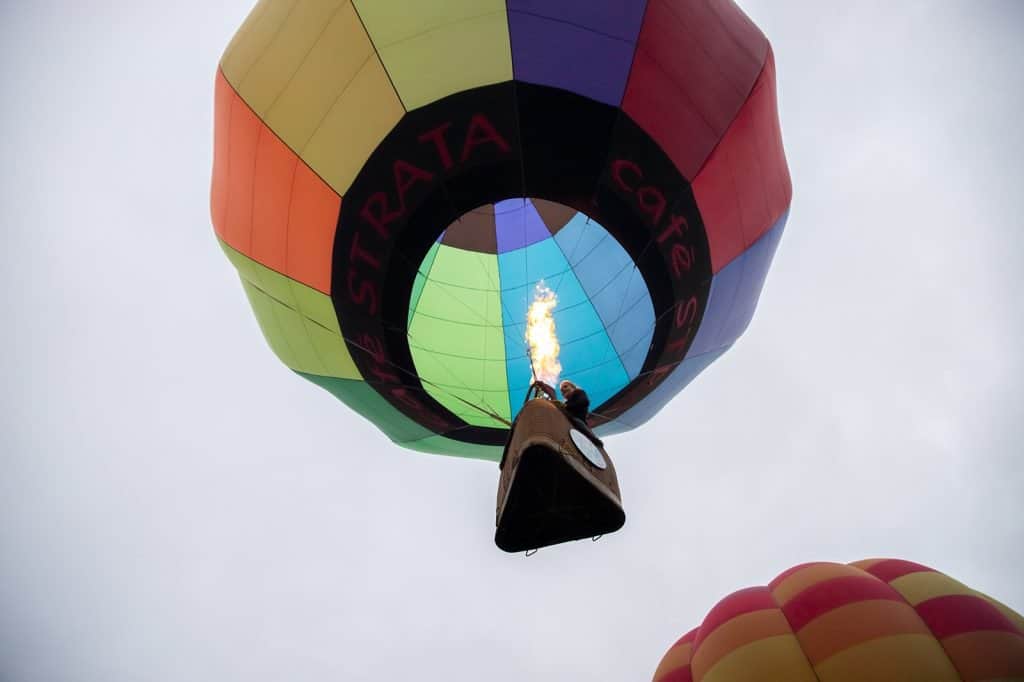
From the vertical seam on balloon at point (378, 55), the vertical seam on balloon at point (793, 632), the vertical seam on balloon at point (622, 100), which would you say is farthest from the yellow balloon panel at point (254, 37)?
→ the vertical seam on balloon at point (793, 632)

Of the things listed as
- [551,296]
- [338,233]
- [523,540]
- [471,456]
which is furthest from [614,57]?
[471,456]

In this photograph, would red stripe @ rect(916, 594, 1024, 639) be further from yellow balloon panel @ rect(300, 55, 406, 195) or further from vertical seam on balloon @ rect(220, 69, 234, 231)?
vertical seam on balloon @ rect(220, 69, 234, 231)

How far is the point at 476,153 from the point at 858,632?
3482 millimetres

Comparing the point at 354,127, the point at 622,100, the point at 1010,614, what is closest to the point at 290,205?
the point at 354,127

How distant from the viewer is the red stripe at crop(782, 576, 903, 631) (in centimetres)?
405

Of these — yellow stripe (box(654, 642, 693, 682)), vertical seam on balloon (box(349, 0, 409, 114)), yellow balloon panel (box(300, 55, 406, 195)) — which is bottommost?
yellow stripe (box(654, 642, 693, 682))

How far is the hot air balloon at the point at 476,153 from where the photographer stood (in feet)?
11.2

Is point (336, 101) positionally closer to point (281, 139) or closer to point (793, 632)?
point (281, 139)

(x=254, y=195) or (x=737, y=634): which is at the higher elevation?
(x=254, y=195)

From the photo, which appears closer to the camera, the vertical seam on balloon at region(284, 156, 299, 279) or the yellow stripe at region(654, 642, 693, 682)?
the vertical seam on balloon at region(284, 156, 299, 279)

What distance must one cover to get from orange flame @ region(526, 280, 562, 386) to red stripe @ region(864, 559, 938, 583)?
2569 mm

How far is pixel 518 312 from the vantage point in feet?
17.1

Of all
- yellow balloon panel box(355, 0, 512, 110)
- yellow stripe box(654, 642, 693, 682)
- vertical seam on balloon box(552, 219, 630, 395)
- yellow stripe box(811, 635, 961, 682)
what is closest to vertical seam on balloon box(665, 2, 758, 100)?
yellow balloon panel box(355, 0, 512, 110)

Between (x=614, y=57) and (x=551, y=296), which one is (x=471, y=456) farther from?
(x=614, y=57)
